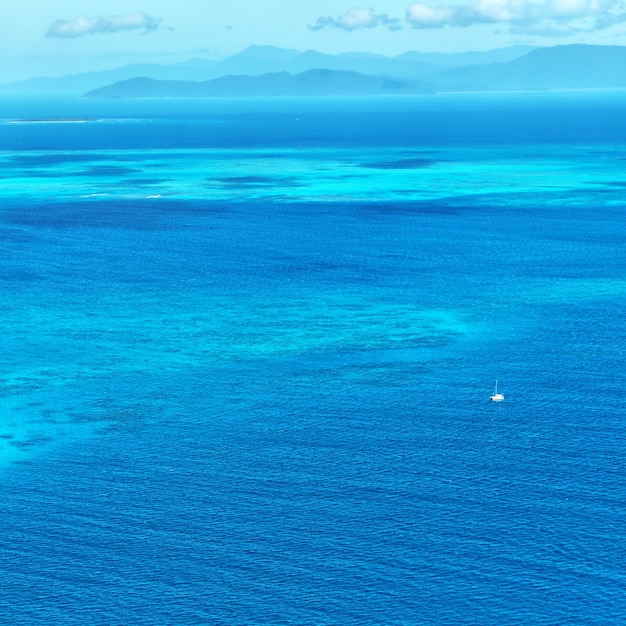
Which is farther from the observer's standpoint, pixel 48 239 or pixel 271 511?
pixel 48 239

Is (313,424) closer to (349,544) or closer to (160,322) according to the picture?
(349,544)

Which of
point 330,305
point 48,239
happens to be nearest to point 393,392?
point 330,305

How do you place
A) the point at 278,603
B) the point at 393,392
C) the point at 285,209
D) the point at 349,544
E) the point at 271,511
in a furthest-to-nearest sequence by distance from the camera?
the point at 285,209 → the point at 393,392 → the point at 271,511 → the point at 349,544 → the point at 278,603

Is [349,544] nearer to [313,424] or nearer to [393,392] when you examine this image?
[313,424]

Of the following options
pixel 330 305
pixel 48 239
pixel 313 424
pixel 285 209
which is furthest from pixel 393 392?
pixel 285 209

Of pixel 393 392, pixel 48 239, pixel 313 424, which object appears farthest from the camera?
pixel 48 239

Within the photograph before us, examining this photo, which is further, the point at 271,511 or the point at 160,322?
the point at 160,322
